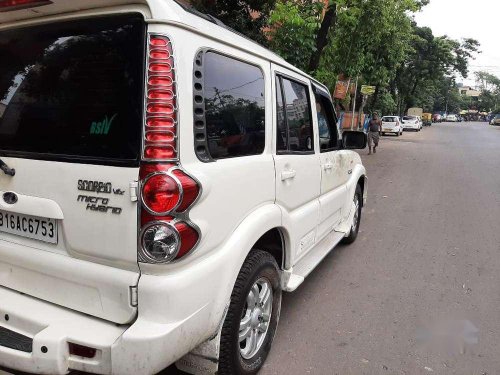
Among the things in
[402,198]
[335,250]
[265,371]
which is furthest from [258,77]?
[402,198]

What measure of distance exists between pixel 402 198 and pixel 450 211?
1253 mm

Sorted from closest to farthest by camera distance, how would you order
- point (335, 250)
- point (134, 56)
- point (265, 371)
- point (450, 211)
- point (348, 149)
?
point (134, 56), point (265, 371), point (348, 149), point (335, 250), point (450, 211)

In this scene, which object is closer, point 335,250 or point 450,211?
point 335,250

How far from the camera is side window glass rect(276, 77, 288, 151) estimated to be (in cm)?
279

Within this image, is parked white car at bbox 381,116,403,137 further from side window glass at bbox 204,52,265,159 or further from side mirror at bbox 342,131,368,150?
side window glass at bbox 204,52,265,159

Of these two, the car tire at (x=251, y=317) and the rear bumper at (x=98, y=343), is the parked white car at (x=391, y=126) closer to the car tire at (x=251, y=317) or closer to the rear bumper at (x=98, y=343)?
the car tire at (x=251, y=317)

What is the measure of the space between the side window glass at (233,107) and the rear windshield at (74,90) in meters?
0.38

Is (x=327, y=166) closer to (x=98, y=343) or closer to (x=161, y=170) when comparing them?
(x=161, y=170)

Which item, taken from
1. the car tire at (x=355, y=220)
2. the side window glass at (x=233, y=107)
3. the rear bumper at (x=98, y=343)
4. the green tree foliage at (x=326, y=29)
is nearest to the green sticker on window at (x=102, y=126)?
the side window glass at (x=233, y=107)

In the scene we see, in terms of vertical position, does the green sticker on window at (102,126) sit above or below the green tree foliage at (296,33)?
below

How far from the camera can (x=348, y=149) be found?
462 centimetres

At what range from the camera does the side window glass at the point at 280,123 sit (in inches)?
110

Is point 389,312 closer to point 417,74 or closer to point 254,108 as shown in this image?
point 254,108

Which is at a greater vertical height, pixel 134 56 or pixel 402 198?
pixel 134 56
